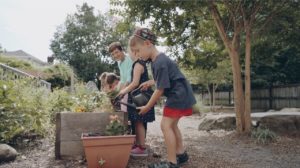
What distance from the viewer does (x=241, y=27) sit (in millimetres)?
7488

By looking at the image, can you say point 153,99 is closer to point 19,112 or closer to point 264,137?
point 19,112

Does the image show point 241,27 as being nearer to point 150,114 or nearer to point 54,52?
point 150,114

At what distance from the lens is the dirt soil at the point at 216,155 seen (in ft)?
13.3

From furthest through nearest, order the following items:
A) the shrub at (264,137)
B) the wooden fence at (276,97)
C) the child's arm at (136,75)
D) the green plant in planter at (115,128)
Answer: the wooden fence at (276,97), the shrub at (264,137), the child's arm at (136,75), the green plant in planter at (115,128)

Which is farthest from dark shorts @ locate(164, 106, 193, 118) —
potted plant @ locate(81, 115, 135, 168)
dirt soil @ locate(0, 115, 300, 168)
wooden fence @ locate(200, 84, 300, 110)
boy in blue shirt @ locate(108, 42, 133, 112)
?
wooden fence @ locate(200, 84, 300, 110)

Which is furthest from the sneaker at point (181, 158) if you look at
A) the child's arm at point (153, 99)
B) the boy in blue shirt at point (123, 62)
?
the boy in blue shirt at point (123, 62)

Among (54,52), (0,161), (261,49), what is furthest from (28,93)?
(54,52)

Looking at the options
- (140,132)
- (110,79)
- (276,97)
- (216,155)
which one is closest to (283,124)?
(216,155)

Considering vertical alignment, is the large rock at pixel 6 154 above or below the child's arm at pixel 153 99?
below

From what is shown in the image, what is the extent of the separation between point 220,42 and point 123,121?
5.54m

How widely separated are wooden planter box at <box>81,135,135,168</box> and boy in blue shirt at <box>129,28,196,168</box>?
0.31 metres

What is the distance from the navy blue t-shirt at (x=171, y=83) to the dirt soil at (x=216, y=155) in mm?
851

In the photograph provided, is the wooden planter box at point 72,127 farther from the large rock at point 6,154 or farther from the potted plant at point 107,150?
the large rock at point 6,154

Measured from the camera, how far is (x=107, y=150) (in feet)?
11.7
